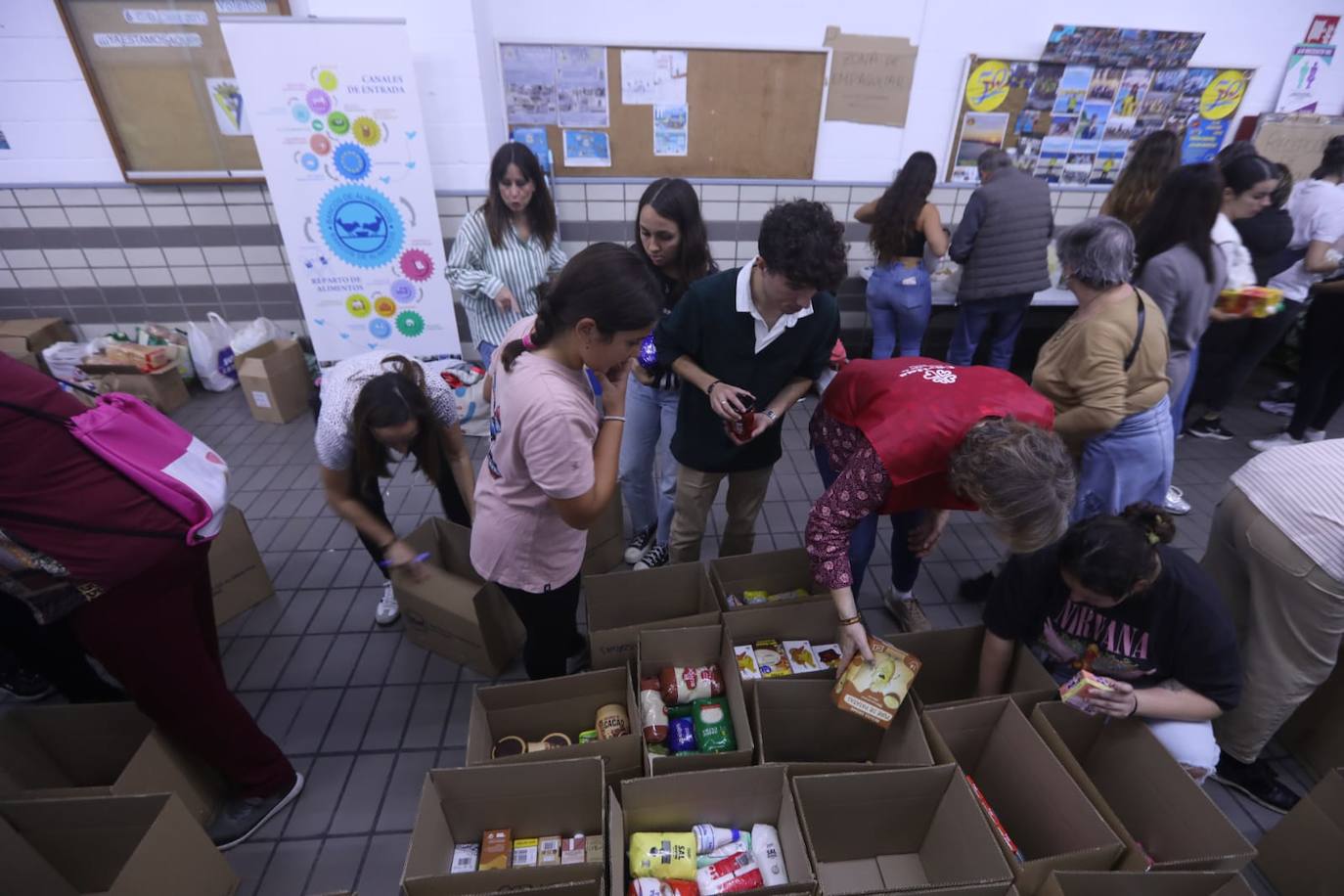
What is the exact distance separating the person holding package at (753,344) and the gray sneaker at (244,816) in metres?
1.52

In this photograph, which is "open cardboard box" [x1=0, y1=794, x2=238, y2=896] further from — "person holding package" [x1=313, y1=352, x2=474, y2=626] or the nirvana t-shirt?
the nirvana t-shirt

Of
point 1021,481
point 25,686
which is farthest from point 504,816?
point 25,686

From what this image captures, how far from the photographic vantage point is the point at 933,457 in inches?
57.4

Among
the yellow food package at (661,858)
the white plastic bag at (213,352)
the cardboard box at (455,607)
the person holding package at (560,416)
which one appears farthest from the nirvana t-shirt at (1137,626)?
the white plastic bag at (213,352)

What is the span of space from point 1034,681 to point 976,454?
82 cm

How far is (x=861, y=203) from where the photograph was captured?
407cm

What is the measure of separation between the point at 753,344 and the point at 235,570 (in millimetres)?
2180

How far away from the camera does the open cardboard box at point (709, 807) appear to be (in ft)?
4.68

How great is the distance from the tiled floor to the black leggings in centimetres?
44

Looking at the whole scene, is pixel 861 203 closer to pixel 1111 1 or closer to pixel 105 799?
pixel 1111 1

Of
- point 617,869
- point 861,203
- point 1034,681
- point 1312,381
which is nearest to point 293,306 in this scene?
point 861,203

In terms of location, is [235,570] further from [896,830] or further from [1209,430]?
[1209,430]

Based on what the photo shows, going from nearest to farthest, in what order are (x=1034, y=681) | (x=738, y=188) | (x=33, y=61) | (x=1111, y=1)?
(x=1034, y=681) → (x=33, y=61) → (x=1111, y=1) → (x=738, y=188)

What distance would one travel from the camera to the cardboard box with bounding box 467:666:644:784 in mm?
1585
